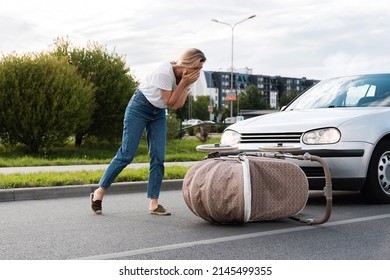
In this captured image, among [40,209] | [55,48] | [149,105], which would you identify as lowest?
[40,209]

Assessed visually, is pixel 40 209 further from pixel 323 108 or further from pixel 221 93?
pixel 221 93

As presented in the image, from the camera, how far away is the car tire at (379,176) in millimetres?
7180

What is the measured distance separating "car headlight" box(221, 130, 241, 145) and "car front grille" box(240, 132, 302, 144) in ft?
0.35

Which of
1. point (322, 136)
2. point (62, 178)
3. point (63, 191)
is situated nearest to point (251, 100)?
point (62, 178)

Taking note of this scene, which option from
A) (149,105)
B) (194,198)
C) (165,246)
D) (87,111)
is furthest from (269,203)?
(87,111)

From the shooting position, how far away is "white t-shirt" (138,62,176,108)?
20.5 feet

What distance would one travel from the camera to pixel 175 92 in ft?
20.4

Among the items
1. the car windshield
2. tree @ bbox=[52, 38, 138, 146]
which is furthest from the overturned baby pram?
tree @ bbox=[52, 38, 138, 146]

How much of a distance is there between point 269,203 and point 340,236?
2.26ft

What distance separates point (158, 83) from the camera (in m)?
6.29

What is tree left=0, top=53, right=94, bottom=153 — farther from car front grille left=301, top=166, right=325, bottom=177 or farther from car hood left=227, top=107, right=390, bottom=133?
car front grille left=301, top=166, right=325, bottom=177

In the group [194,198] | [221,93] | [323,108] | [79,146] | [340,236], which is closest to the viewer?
[340,236]

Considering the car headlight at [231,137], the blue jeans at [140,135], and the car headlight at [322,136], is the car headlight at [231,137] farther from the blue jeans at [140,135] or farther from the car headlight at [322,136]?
the blue jeans at [140,135]

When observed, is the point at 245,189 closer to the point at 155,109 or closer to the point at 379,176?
the point at 155,109
